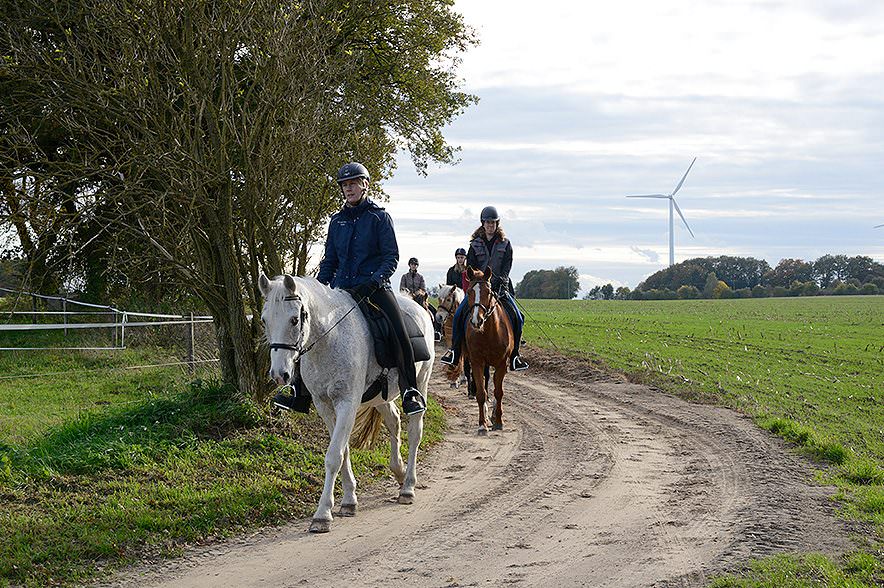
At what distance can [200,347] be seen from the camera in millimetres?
19141

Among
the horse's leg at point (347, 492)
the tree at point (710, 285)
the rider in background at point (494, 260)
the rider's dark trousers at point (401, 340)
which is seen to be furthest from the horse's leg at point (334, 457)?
the tree at point (710, 285)

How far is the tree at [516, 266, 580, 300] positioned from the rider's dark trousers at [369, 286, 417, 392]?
95.0 metres

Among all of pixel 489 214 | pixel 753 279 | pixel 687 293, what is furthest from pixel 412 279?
pixel 753 279

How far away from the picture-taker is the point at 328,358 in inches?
325

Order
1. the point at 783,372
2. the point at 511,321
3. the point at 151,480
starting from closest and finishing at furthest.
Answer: the point at 151,480, the point at 511,321, the point at 783,372

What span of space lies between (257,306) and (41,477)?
3.84 metres

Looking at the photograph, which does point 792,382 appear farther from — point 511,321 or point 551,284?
point 551,284

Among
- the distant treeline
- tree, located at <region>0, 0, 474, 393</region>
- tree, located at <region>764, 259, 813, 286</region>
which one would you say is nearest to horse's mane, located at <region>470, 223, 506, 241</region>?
tree, located at <region>0, 0, 474, 393</region>

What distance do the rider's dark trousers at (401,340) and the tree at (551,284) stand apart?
95043 millimetres

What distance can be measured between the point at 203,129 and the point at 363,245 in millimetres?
3598

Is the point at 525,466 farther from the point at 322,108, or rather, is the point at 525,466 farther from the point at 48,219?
the point at 48,219

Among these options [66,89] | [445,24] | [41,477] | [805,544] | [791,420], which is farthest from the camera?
[445,24]

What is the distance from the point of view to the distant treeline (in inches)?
4316

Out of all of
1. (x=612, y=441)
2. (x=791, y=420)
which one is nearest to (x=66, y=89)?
(x=612, y=441)
